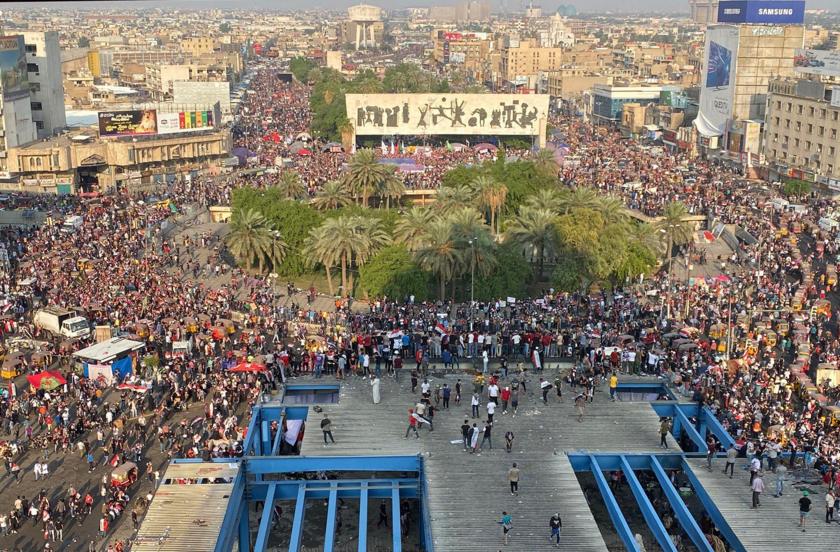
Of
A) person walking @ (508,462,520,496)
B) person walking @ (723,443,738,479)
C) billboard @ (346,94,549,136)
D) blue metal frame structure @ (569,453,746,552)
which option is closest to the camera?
blue metal frame structure @ (569,453,746,552)

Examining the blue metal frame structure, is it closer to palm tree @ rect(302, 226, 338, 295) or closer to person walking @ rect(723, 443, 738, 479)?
person walking @ rect(723, 443, 738, 479)

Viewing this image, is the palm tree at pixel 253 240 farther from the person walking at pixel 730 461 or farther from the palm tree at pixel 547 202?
the person walking at pixel 730 461

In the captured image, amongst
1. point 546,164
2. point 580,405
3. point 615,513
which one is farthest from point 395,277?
point 546,164

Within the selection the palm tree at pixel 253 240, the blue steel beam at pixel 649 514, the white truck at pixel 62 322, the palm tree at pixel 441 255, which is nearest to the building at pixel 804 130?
the palm tree at pixel 441 255

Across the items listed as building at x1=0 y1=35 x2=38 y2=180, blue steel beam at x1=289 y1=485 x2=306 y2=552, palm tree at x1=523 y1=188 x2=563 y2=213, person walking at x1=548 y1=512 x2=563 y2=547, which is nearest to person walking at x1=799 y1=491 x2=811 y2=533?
person walking at x1=548 y1=512 x2=563 y2=547

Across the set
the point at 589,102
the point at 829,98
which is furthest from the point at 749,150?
the point at 589,102

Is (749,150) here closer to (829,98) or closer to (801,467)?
(829,98)
